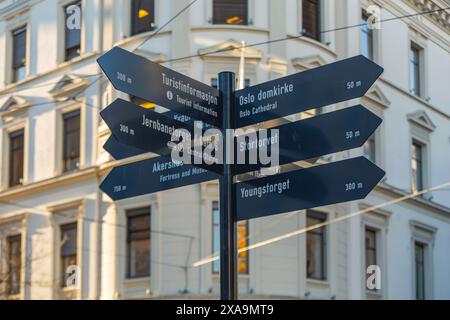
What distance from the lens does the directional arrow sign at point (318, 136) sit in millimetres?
7363

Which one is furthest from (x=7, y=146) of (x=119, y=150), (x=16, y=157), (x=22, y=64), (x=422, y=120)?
(x=119, y=150)

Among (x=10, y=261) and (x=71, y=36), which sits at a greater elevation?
(x=71, y=36)

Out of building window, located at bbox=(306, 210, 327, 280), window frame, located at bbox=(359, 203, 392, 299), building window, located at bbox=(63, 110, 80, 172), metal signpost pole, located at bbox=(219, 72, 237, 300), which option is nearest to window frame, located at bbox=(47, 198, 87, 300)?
building window, located at bbox=(63, 110, 80, 172)

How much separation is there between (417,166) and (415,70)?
279 cm

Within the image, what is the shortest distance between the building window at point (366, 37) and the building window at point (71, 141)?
7.53m

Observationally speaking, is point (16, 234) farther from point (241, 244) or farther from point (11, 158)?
point (241, 244)

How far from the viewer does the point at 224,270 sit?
7.24 meters

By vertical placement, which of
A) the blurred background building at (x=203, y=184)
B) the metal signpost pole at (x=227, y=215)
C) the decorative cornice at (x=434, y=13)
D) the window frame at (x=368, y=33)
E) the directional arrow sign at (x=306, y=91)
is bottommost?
the metal signpost pole at (x=227, y=215)

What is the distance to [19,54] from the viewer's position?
2688 centimetres

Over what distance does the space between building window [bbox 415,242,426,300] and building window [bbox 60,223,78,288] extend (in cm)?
944

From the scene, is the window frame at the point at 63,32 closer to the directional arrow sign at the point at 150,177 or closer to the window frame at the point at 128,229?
the window frame at the point at 128,229

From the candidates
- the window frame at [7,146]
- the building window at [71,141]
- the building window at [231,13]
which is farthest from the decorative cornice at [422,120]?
the window frame at [7,146]

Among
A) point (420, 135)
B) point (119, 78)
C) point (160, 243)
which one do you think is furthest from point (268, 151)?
point (420, 135)

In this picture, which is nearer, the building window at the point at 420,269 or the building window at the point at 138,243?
the building window at the point at 138,243
